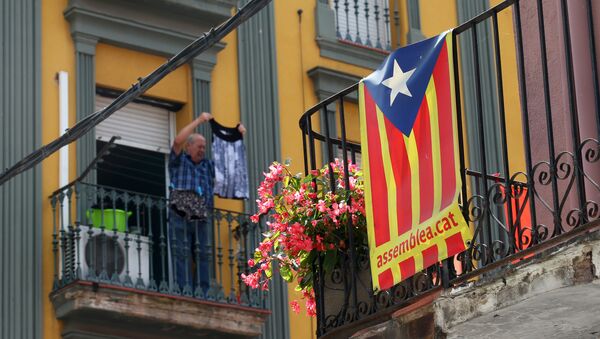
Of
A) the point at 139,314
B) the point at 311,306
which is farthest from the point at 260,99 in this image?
the point at 311,306

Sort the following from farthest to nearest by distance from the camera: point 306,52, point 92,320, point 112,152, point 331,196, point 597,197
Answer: point 306,52 → point 112,152 → point 92,320 → point 331,196 → point 597,197

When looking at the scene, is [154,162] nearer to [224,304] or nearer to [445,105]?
[224,304]

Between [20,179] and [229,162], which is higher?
[229,162]

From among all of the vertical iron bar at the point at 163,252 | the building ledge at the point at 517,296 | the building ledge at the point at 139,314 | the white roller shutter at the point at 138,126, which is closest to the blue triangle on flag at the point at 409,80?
the building ledge at the point at 517,296

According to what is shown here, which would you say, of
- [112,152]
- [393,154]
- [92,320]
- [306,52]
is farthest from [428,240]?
[306,52]

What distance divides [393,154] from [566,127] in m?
0.98

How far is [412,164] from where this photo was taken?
10711mm

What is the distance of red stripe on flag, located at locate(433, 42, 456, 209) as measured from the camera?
34.2 ft

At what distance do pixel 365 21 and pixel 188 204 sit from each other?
172 inches

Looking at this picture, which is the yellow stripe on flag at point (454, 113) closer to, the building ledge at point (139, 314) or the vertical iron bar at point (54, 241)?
the building ledge at point (139, 314)

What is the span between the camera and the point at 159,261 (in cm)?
1919

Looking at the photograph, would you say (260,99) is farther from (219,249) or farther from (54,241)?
(54,241)

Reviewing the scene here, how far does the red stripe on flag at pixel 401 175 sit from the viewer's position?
10.7 meters

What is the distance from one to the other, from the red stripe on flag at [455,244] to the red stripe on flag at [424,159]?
0.25 meters
